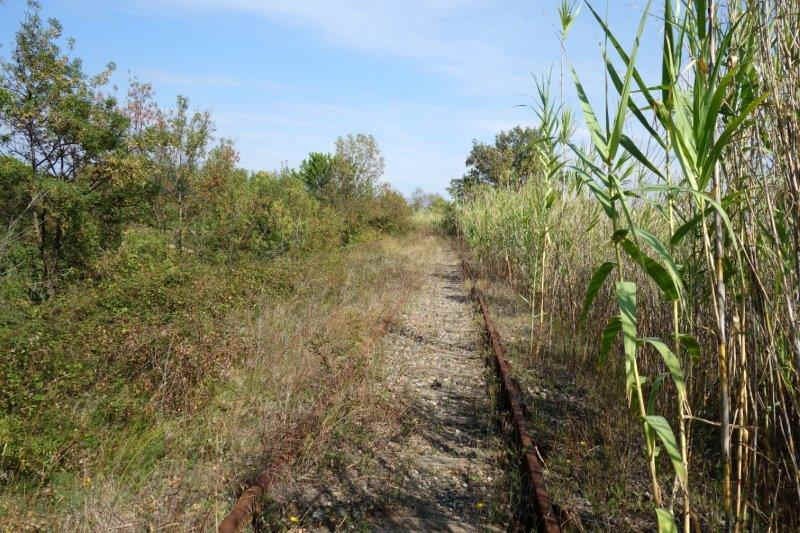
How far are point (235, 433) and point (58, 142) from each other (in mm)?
6719

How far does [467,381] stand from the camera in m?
6.22

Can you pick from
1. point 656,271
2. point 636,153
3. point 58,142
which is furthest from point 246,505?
point 58,142

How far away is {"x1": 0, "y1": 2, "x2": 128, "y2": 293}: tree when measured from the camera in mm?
8023

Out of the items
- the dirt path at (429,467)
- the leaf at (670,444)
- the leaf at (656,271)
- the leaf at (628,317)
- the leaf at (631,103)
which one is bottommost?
the dirt path at (429,467)

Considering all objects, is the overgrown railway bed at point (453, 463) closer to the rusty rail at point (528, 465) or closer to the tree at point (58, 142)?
the rusty rail at point (528, 465)

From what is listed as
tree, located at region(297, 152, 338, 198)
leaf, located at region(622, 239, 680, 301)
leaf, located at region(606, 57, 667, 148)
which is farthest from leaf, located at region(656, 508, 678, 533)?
tree, located at region(297, 152, 338, 198)

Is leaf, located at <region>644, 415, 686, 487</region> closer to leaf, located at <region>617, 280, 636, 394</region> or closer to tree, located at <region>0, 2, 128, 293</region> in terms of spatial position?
leaf, located at <region>617, 280, 636, 394</region>

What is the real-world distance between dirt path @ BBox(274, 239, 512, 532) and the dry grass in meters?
0.33

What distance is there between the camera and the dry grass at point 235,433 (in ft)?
9.92

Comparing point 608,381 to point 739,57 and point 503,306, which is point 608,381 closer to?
point 739,57

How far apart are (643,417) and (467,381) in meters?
4.34

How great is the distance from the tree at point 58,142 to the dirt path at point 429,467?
5.68 m

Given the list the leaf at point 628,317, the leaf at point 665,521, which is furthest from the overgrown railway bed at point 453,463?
the leaf at point 628,317

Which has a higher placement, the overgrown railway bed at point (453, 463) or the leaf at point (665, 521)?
the leaf at point (665, 521)
